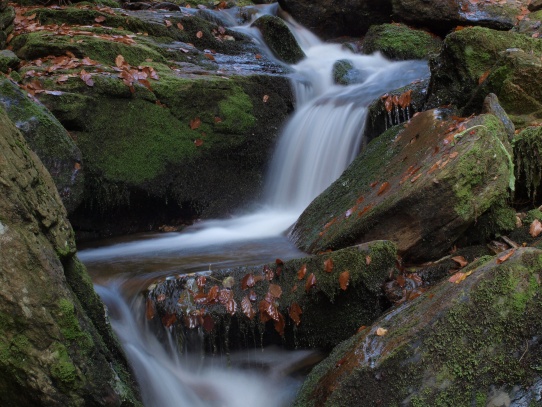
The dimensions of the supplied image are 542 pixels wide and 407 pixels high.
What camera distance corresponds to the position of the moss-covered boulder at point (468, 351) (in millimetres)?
2713

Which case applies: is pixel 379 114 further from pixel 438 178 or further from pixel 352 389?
pixel 352 389

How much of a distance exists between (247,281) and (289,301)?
14.6 inches

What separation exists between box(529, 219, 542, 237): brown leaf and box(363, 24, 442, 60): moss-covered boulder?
7.39 meters

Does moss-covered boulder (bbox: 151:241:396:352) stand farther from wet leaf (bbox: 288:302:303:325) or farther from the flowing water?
the flowing water

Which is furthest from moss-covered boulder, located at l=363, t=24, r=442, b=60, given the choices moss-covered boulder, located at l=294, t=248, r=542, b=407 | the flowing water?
moss-covered boulder, located at l=294, t=248, r=542, b=407

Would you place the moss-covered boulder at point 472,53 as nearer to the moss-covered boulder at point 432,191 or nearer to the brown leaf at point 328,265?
the moss-covered boulder at point 432,191

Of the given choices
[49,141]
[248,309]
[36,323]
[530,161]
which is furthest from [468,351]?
[49,141]

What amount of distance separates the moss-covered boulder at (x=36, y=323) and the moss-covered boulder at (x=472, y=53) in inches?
179

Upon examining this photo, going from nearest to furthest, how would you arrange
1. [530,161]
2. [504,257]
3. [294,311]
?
[504,257] → [294,311] → [530,161]

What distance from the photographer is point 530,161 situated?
4418 mm

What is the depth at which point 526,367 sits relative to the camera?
2701 millimetres

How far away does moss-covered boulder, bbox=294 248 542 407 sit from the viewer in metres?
2.71

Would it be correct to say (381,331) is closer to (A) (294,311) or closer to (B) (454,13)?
(A) (294,311)

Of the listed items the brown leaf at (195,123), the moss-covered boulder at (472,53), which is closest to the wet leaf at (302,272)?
the moss-covered boulder at (472,53)
